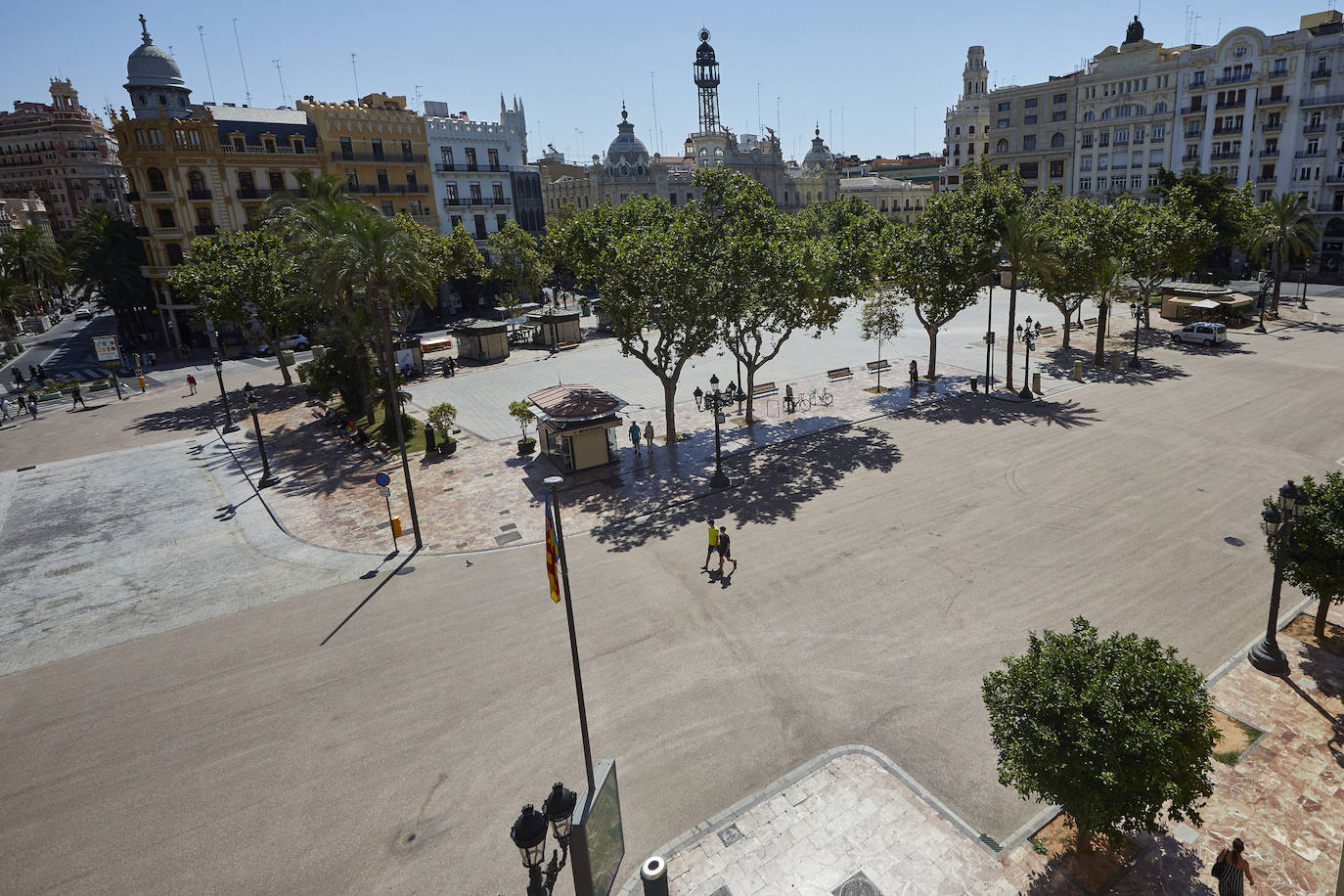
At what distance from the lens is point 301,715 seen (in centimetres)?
1528

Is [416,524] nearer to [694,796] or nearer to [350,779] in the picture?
[350,779]

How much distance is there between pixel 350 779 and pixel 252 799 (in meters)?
1.72

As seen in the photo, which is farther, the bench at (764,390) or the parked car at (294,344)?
the parked car at (294,344)

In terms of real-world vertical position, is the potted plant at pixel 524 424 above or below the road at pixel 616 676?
above

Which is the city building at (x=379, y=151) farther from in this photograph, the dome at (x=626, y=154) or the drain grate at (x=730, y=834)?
the drain grate at (x=730, y=834)

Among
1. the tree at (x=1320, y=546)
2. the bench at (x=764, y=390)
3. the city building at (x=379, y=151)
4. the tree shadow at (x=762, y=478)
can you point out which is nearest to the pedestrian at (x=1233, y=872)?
the tree at (x=1320, y=546)

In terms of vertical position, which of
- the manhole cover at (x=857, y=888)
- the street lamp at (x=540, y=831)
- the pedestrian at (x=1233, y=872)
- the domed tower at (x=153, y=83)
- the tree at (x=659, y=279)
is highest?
the domed tower at (x=153, y=83)

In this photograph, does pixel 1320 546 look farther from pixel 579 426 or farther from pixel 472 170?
pixel 472 170

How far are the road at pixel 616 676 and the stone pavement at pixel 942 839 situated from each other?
53 centimetres

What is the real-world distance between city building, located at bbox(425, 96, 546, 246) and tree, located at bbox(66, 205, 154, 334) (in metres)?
26.6

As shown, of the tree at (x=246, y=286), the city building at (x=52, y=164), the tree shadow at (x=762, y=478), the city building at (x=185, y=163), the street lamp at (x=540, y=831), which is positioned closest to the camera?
the street lamp at (x=540, y=831)

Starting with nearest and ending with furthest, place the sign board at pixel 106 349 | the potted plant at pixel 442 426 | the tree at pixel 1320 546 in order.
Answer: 1. the tree at pixel 1320 546
2. the potted plant at pixel 442 426
3. the sign board at pixel 106 349

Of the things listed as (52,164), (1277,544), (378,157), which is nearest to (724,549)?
(1277,544)

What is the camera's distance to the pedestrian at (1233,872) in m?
9.85
